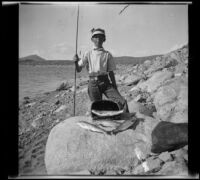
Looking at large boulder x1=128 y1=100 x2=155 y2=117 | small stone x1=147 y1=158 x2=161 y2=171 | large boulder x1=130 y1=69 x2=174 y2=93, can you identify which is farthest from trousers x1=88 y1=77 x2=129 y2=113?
small stone x1=147 y1=158 x2=161 y2=171

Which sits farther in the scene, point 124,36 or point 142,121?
point 124,36

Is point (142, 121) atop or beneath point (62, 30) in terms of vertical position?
beneath

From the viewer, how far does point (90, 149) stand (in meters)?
3.74

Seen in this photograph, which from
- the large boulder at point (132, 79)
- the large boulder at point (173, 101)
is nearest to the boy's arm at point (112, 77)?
the large boulder at point (132, 79)

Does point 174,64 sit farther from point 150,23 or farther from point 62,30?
point 62,30

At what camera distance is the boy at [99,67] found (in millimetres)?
4184

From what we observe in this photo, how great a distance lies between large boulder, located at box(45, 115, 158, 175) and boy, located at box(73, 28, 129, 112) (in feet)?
2.37

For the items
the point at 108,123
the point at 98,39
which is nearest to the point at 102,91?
the point at 108,123

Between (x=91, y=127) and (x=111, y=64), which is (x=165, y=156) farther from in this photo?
(x=111, y=64)

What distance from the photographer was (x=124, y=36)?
4336mm

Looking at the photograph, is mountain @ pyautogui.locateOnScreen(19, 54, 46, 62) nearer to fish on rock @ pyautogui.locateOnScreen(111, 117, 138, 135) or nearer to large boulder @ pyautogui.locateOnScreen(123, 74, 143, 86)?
large boulder @ pyautogui.locateOnScreen(123, 74, 143, 86)

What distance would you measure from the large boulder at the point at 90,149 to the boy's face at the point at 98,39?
4.97 ft
